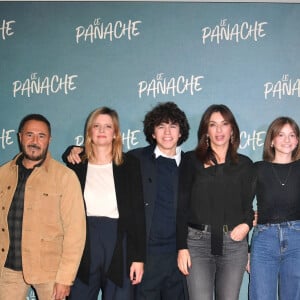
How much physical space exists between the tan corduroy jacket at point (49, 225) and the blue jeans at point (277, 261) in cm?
117

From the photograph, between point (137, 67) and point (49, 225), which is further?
point (137, 67)

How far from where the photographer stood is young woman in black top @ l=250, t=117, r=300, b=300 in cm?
240

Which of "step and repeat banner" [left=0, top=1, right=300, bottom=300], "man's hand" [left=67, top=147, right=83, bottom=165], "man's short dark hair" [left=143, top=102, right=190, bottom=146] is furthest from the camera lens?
"step and repeat banner" [left=0, top=1, right=300, bottom=300]

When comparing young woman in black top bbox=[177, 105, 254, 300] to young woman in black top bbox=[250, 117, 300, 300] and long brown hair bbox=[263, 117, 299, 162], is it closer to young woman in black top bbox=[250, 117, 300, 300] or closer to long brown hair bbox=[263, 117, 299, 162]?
young woman in black top bbox=[250, 117, 300, 300]

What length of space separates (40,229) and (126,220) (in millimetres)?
529

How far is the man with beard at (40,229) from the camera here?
2.22 meters

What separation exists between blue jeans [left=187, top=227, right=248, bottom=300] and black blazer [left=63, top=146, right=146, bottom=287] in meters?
0.36

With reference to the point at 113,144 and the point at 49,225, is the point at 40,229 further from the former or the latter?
the point at 113,144

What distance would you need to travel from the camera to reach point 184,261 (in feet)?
7.75

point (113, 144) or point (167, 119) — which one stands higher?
point (167, 119)

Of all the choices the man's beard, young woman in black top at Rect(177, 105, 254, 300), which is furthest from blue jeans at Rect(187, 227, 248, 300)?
the man's beard

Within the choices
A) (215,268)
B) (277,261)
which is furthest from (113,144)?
(277,261)

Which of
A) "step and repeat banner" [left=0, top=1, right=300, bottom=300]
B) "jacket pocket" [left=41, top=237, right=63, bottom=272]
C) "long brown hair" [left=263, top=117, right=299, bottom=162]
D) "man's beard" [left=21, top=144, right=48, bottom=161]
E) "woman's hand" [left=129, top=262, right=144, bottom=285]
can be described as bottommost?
"woman's hand" [left=129, top=262, right=144, bottom=285]

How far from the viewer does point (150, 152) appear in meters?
2.55
